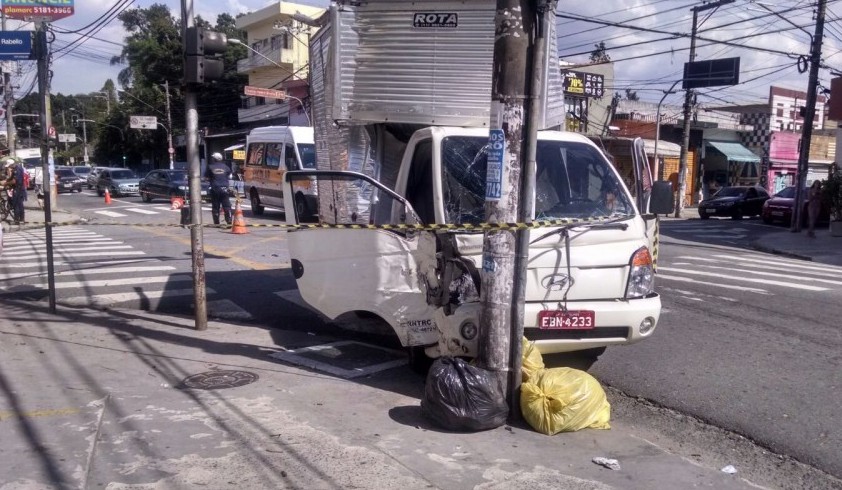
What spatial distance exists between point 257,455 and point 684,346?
4837mm

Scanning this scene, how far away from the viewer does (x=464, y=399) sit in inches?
206

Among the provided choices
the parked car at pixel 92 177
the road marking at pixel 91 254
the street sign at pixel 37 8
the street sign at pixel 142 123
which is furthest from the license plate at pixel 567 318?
the parked car at pixel 92 177

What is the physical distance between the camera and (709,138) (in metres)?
44.0

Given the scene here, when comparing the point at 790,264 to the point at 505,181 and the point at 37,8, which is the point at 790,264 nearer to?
the point at 505,181

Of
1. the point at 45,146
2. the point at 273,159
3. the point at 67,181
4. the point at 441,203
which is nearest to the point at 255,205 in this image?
the point at 273,159

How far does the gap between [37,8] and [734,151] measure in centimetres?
3889

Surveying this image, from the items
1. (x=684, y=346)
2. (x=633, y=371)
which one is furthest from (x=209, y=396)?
(x=684, y=346)

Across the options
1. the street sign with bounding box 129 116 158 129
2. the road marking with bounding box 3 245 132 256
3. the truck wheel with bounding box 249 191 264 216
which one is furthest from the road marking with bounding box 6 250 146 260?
the street sign with bounding box 129 116 158 129

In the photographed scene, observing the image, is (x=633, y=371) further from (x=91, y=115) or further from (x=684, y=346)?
(x=91, y=115)

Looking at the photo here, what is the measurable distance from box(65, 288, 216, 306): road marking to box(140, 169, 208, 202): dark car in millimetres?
20428

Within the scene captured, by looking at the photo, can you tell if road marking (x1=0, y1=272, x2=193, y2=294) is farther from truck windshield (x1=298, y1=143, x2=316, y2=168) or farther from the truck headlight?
truck windshield (x1=298, y1=143, x2=316, y2=168)

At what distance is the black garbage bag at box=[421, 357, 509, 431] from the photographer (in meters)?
5.20

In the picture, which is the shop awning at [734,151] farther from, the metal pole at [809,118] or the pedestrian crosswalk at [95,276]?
the pedestrian crosswalk at [95,276]

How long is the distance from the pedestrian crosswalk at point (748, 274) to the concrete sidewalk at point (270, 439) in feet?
21.0
